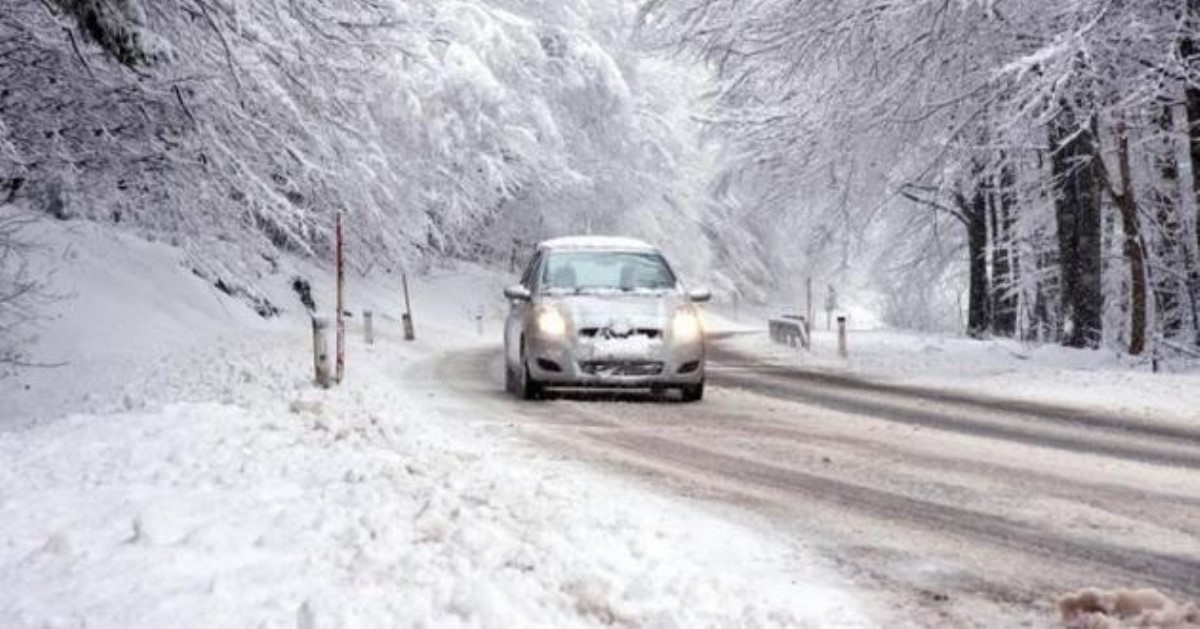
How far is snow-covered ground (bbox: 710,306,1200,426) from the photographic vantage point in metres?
12.6

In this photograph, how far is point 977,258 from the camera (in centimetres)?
2695

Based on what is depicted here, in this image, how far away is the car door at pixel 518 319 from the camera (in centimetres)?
1299

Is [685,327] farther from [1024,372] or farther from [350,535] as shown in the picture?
[350,535]

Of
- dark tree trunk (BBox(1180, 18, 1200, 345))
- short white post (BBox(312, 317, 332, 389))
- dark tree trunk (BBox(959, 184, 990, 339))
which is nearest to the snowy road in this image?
short white post (BBox(312, 317, 332, 389))

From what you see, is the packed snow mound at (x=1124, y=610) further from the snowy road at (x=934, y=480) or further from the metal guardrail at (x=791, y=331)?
the metal guardrail at (x=791, y=331)

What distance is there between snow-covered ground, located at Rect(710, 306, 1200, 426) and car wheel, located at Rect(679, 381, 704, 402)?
3651 mm

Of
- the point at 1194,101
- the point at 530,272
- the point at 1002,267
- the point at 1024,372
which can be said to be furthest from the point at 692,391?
the point at 1002,267

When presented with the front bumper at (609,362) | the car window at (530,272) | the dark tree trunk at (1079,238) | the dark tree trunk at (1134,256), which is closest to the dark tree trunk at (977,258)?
the dark tree trunk at (1079,238)

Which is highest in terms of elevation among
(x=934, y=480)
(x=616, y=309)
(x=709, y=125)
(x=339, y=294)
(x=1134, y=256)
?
(x=709, y=125)

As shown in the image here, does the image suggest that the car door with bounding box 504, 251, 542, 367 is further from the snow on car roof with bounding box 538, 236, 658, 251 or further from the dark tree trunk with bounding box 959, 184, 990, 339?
the dark tree trunk with bounding box 959, 184, 990, 339

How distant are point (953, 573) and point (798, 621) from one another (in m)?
1.10

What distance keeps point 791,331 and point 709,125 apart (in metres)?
6.61

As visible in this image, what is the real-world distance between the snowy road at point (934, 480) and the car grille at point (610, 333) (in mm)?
675

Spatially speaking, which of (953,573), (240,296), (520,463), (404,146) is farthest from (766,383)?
(404,146)
